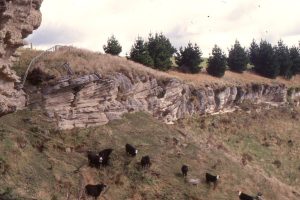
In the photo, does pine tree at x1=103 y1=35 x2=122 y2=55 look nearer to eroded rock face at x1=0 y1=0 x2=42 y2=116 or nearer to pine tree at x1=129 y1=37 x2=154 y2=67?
pine tree at x1=129 y1=37 x2=154 y2=67

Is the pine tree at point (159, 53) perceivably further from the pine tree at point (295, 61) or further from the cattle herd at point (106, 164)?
the pine tree at point (295, 61)

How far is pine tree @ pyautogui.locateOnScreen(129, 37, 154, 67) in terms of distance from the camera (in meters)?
61.2

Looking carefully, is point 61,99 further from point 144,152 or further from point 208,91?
point 208,91

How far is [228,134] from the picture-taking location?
61219 mm

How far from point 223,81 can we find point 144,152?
3521cm

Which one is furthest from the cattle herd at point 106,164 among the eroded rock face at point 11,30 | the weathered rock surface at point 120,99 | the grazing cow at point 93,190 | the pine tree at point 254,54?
the pine tree at point 254,54

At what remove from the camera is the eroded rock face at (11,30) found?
17.5 m

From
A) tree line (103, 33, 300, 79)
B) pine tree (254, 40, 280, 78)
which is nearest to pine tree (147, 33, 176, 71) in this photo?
tree line (103, 33, 300, 79)

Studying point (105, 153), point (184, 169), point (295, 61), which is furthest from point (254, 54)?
point (105, 153)

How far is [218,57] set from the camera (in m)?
74.8

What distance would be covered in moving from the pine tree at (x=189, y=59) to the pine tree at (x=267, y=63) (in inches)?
754

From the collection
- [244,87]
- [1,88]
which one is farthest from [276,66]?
[1,88]

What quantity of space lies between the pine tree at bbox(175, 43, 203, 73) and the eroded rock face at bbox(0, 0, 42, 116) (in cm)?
5105

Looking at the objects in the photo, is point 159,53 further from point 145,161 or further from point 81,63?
point 145,161
